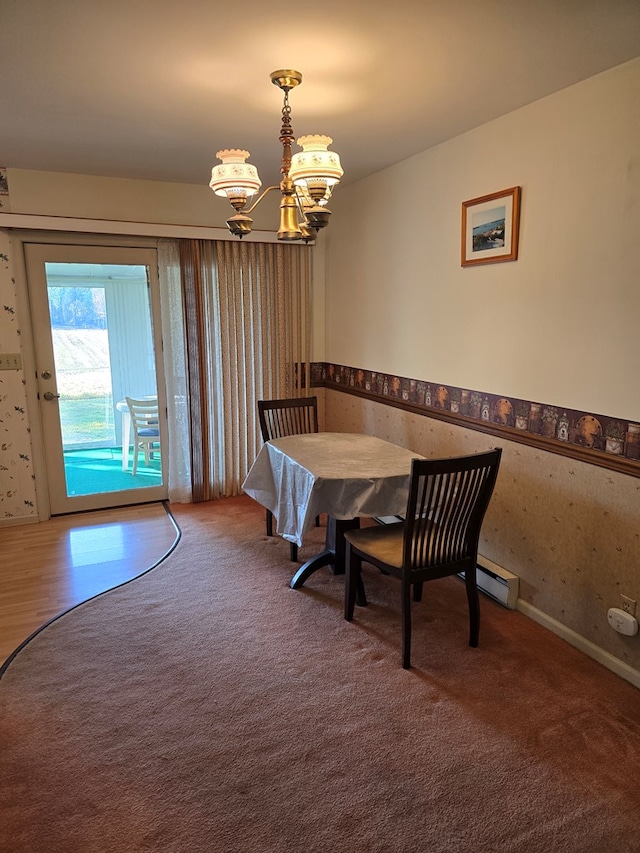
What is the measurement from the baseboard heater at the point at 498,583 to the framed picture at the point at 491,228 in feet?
5.22

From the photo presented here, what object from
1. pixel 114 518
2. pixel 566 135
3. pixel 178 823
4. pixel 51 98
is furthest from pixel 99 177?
pixel 178 823

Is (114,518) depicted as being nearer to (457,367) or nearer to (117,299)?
(117,299)

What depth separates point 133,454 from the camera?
14.6 ft

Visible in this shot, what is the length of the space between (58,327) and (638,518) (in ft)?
12.4

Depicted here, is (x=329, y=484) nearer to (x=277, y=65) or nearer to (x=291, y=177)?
(x=291, y=177)

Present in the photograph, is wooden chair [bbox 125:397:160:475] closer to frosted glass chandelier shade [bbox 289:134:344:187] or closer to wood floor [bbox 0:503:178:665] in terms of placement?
wood floor [bbox 0:503:178:665]

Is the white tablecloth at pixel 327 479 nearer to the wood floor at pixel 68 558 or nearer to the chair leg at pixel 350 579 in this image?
the chair leg at pixel 350 579

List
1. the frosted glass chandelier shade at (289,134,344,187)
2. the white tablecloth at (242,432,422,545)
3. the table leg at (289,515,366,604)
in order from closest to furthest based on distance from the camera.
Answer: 1. the frosted glass chandelier shade at (289,134,344,187)
2. the white tablecloth at (242,432,422,545)
3. the table leg at (289,515,366,604)

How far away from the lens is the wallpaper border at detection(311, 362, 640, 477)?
7.52 ft

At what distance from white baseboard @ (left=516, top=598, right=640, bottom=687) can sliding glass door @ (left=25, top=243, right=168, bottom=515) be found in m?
2.94

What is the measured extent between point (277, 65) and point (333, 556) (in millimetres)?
2376

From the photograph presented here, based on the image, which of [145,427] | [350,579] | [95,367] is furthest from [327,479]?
[95,367]

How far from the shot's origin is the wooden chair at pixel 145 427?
4.41 m

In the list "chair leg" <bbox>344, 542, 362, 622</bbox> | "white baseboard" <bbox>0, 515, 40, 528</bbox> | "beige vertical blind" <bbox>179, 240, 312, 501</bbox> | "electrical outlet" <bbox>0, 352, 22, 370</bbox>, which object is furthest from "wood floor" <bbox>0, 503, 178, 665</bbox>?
"chair leg" <bbox>344, 542, 362, 622</bbox>
